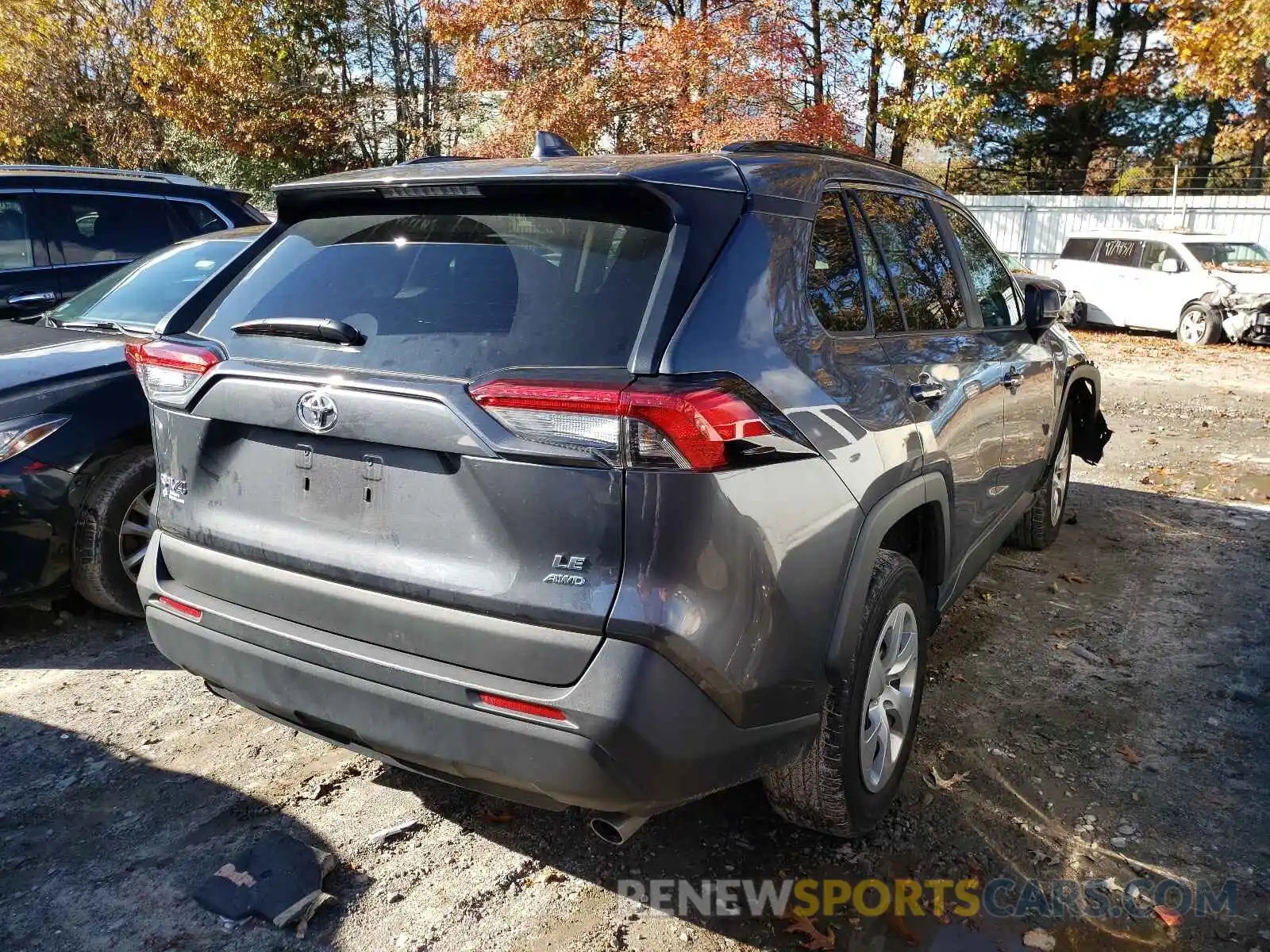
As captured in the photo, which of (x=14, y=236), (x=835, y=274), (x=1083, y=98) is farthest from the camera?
(x=1083, y=98)

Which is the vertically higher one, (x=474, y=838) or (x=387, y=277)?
(x=387, y=277)

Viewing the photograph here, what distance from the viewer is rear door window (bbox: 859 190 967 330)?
325 centimetres

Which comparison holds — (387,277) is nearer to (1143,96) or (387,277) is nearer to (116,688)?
(116,688)

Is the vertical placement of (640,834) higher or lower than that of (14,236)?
Answer: lower

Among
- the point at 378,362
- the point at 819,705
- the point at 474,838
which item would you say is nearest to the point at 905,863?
the point at 819,705

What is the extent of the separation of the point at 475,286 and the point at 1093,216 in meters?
24.8

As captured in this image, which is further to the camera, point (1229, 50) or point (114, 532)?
point (1229, 50)

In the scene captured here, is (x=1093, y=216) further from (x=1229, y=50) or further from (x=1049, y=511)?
(x=1049, y=511)

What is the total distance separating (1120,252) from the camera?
662 inches

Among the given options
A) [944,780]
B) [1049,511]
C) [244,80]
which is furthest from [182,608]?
[244,80]

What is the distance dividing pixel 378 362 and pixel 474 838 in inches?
58.9

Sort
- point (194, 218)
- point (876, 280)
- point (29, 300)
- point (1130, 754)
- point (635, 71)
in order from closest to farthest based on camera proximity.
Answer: point (876, 280) → point (1130, 754) → point (29, 300) → point (194, 218) → point (635, 71)

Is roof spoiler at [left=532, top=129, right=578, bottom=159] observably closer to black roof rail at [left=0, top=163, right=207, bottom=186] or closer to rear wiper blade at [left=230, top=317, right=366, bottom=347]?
rear wiper blade at [left=230, top=317, right=366, bottom=347]

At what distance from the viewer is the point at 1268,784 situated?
3.26 meters
